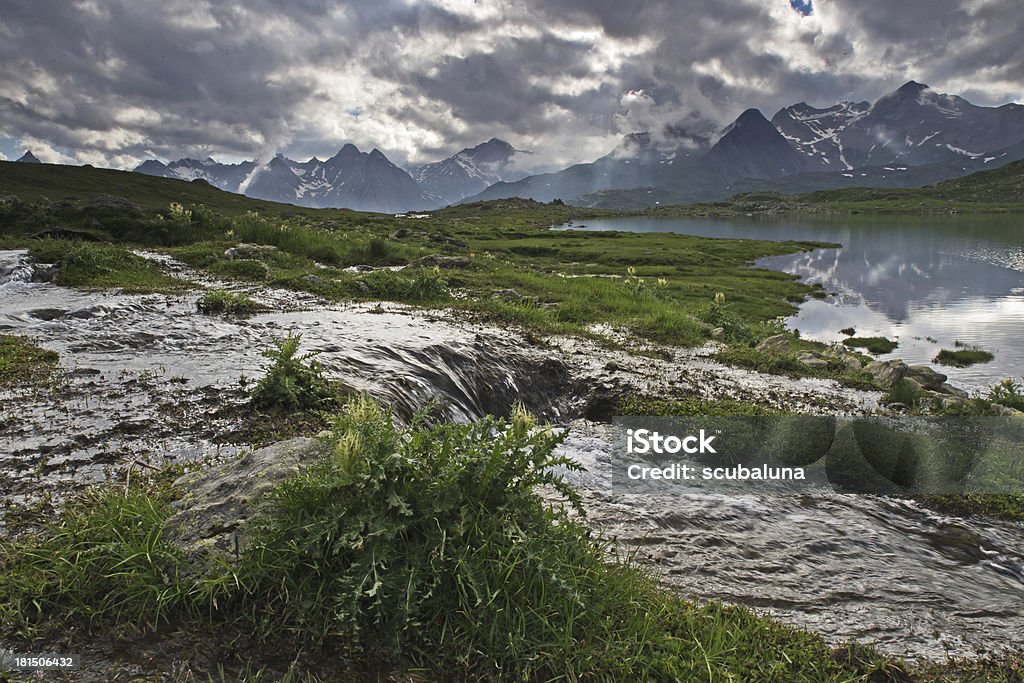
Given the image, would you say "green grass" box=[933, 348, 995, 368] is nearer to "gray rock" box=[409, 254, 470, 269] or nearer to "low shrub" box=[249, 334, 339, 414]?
"gray rock" box=[409, 254, 470, 269]

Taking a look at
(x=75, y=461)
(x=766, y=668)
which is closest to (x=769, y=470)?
(x=766, y=668)

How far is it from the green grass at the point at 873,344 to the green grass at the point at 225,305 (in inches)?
1014

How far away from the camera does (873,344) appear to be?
24.9 m

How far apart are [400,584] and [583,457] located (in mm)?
5389

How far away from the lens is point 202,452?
6266 mm

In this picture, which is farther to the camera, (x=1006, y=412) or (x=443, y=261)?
(x=443, y=261)

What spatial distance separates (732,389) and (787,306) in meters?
27.6

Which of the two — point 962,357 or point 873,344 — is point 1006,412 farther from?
point 873,344

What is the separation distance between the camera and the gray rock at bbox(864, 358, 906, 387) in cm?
1506

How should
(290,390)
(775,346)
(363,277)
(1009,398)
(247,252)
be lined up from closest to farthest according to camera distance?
(290,390), (1009,398), (775,346), (363,277), (247,252)

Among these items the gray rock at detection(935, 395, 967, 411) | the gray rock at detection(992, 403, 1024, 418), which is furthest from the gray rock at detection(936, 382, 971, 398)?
the gray rock at detection(992, 403, 1024, 418)

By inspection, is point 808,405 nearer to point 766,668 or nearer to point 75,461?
point 766,668

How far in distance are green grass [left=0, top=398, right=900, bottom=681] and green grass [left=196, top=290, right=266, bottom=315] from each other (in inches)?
389

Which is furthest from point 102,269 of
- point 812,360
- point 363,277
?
point 812,360
